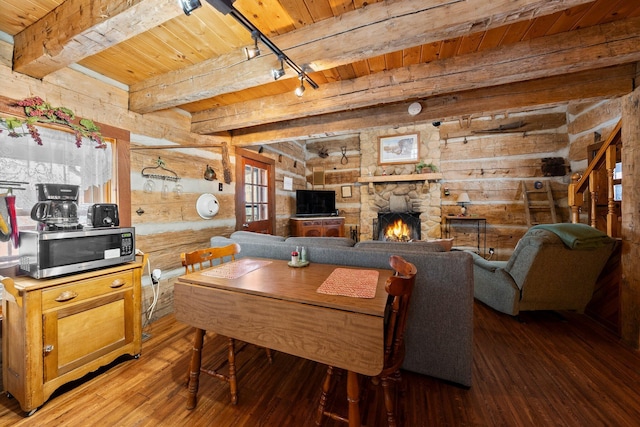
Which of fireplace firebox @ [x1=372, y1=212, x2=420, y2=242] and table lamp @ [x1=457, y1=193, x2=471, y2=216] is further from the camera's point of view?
fireplace firebox @ [x1=372, y1=212, x2=420, y2=242]

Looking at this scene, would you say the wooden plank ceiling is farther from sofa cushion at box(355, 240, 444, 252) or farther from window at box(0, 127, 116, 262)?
sofa cushion at box(355, 240, 444, 252)

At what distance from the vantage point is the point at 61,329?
144 cm

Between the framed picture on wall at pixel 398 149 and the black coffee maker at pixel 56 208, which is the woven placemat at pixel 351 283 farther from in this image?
the framed picture on wall at pixel 398 149

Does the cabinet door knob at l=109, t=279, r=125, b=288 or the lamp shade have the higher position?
the lamp shade

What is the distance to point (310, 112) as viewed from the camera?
2330 millimetres

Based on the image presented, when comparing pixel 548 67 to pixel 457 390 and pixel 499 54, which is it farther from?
pixel 457 390

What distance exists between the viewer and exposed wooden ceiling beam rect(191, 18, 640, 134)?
1540 mm

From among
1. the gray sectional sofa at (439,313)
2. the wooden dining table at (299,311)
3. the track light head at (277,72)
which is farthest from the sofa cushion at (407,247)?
the track light head at (277,72)

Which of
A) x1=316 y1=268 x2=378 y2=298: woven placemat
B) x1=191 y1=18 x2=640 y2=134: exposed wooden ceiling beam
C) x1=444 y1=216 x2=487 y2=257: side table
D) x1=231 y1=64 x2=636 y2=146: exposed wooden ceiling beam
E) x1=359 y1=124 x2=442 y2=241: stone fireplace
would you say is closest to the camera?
x1=316 y1=268 x2=378 y2=298: woven placemat

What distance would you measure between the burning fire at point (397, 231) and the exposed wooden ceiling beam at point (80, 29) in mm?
4621

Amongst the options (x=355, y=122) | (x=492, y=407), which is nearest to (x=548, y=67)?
(x=355, y=122)

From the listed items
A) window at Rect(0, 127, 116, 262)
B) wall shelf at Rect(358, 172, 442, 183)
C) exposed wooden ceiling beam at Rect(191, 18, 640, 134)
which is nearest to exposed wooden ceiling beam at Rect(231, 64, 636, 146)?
exposed wooden ceiling beam at Rect(191, 18, 640, 134)

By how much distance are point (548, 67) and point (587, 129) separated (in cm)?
299

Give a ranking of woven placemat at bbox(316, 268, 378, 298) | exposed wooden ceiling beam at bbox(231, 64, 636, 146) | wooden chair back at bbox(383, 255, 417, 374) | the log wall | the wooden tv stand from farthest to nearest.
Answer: the log wall < the wooden tv stand < exposed wooden ceiling beam at bbox(231, 64, 636, 146) < woven placemat at bbox(316, 268, 378, 298) < wooden chair back at bbox(383, 255, 417, 374)
